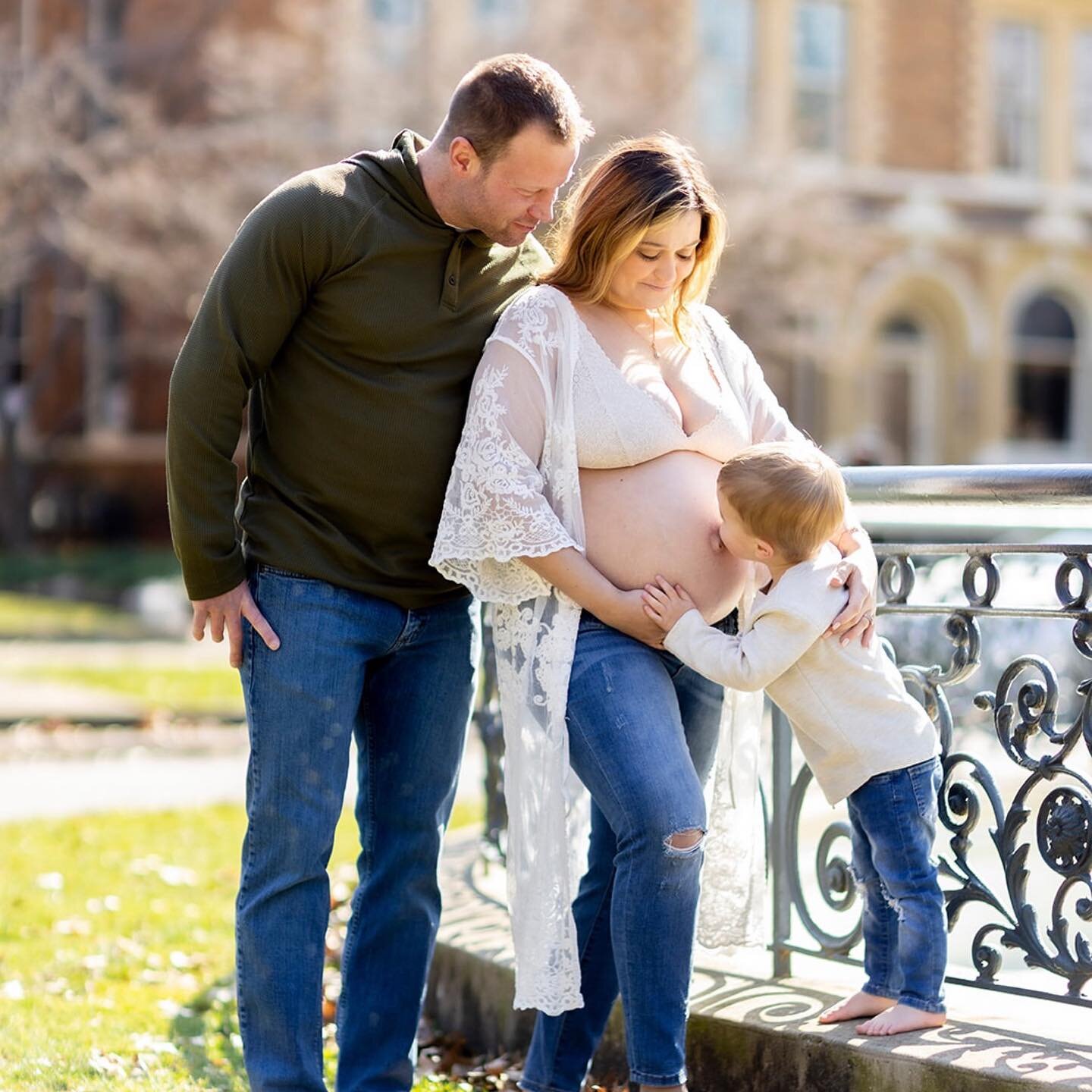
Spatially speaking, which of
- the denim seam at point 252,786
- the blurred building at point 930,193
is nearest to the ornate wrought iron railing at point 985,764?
the denim seam at point 252,786

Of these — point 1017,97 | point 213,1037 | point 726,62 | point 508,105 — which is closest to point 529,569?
point 508,105

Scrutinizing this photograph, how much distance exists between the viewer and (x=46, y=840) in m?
7.52

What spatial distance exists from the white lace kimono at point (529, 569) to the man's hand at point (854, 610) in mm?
506

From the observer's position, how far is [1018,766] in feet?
11.8

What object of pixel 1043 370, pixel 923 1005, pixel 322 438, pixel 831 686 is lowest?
pixel 923 1005

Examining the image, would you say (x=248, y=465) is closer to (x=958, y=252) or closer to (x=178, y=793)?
(x=178, y=793)

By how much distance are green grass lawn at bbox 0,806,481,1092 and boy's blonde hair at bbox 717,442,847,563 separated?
171cm

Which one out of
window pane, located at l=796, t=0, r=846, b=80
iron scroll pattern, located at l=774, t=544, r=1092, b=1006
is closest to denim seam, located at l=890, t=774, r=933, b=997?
iron scroll pattern, located at l=774, t=544, r=1092, b=1006

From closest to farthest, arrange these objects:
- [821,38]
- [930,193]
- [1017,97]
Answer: [821,38] → [930,193] → [1017,97]

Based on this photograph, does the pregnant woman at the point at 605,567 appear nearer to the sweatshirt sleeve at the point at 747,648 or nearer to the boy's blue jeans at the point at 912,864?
the sweatshirt sleeve at the point at 747,648

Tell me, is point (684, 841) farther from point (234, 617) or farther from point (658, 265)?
point (658, 265)

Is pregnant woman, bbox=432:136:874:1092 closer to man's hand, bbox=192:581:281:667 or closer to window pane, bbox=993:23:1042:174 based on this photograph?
man's hand, bbox=192:581:281:667

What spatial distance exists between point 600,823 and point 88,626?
14212 mm

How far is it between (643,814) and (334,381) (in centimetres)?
104
